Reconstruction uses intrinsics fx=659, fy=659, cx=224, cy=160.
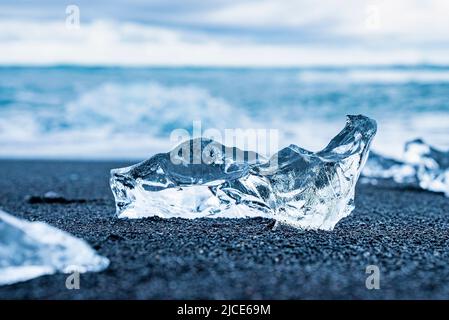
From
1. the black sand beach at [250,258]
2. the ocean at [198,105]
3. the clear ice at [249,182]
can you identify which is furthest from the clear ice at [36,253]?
the ocean at [198,105]

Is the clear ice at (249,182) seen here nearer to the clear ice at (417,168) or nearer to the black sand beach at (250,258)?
the black sand beach at (250,258)

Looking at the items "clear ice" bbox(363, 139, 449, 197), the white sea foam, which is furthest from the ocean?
"clear ice" bbox(363, 139, 449, 197)

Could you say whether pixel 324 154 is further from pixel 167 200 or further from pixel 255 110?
pixel 255 110

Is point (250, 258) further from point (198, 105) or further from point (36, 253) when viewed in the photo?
point (198, 105)

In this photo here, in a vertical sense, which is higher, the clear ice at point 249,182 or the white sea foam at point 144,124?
the white sea foam at point 144,124

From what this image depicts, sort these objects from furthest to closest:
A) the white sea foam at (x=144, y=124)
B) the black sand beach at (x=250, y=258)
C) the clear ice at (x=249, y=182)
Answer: the white sea foam at (x=144, y=124) → the clear ice at (x=249, y=182) → the black sand beach at (x=250, y=258)
